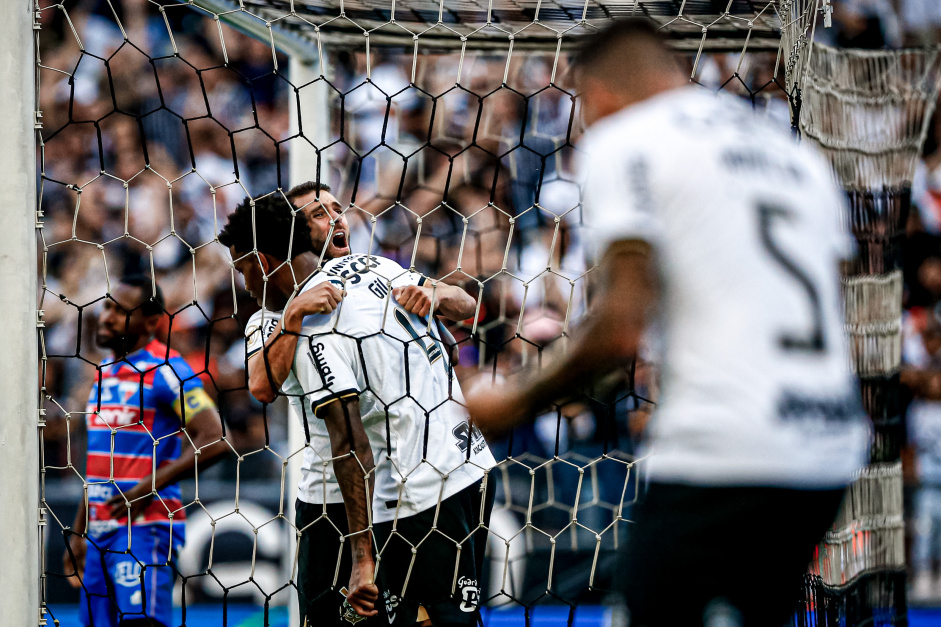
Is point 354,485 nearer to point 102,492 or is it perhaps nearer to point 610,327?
point 610,327

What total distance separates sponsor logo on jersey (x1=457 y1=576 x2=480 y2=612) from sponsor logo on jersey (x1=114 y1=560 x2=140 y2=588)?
1.27m

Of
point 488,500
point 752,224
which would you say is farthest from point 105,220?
point 752,224

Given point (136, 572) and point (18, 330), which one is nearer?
point (18, 330)

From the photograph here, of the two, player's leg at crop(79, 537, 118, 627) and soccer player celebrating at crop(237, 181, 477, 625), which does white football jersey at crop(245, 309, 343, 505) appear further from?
player's leg at crop(79, 537, 118, 627)

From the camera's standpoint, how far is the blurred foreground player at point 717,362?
1143 mm

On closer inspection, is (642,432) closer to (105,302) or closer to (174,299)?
(105,302)

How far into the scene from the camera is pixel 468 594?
2205 mm

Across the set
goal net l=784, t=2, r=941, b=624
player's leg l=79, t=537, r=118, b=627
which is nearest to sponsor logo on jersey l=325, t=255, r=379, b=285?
goal net l=784, t=2, r=941, b=624

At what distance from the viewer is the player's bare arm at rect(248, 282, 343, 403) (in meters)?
2.10

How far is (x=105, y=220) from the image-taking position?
521 centimetres

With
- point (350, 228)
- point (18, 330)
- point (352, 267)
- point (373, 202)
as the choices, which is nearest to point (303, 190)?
point (352, 267)

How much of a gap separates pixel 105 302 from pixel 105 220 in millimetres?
2187

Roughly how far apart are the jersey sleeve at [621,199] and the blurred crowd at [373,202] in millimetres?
1975

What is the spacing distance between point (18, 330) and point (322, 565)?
0.90 m
